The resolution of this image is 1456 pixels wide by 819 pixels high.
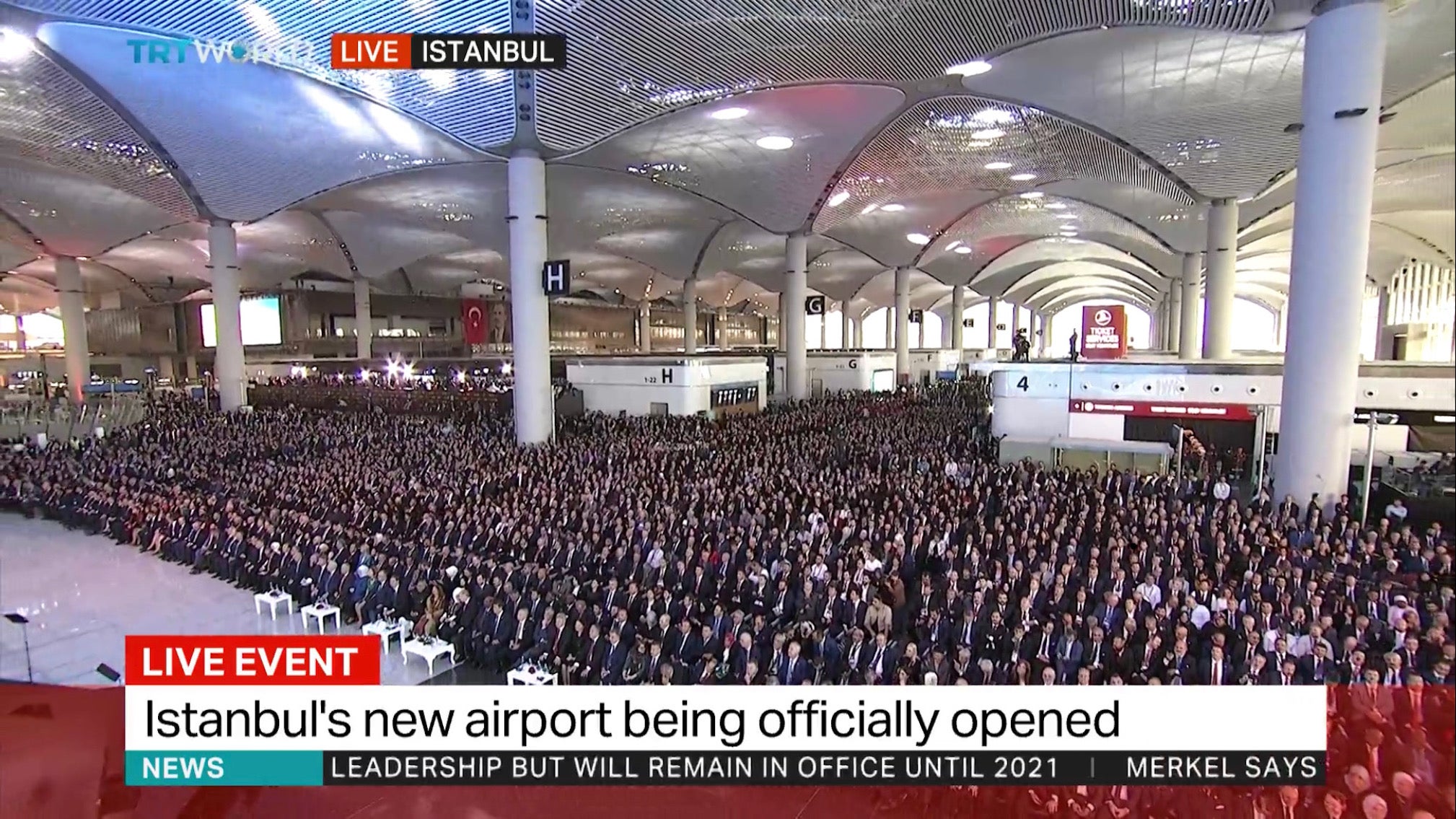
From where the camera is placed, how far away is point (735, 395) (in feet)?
84.5

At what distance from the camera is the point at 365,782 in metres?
3.59

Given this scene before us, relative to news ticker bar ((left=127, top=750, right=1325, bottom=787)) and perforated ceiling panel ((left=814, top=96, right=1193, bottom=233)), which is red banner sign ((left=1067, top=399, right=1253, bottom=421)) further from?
news ticker bar ((left=127, top=750, right=1325, bottom=787))

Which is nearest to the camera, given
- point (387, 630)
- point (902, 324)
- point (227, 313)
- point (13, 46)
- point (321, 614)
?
point (387, 630)

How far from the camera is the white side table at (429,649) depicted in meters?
7.47

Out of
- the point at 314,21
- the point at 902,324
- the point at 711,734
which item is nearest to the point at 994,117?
the point at 314,21

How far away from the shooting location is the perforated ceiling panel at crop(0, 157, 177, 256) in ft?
81.0

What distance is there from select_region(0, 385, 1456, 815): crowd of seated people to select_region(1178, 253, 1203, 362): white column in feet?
49.0

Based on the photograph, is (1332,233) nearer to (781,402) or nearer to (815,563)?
(815,563)

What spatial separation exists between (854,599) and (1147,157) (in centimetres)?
1909

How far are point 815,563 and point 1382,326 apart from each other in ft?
66.1

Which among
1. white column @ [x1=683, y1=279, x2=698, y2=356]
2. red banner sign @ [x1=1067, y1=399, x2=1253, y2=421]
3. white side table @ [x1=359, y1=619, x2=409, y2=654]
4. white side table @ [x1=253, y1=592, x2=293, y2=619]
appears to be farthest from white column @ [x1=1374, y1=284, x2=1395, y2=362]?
white column @ [x1=683, y1=279, x2=698, y2=356]

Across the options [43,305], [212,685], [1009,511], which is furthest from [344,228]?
[212,685]

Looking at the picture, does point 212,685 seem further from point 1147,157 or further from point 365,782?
point 1147,157

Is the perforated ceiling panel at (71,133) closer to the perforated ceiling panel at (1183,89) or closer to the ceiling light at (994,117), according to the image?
the perforated ceiling panel at (1183,89)
